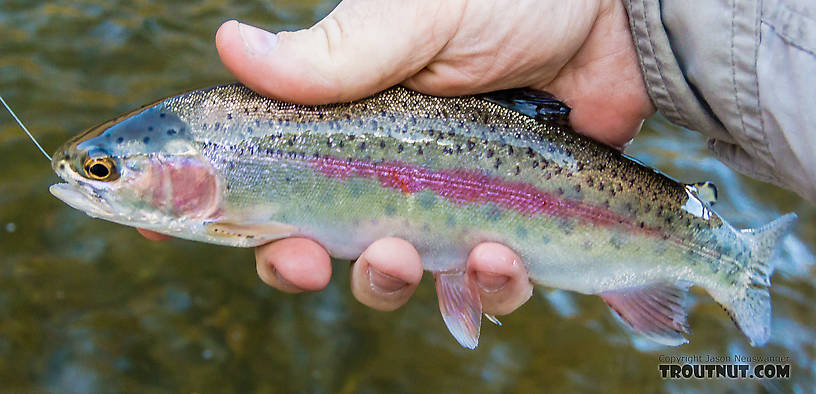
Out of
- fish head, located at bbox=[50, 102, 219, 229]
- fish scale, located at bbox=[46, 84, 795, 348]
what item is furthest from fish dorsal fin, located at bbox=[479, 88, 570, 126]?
fish head, located at bbox=[50, 102, 219, 229]

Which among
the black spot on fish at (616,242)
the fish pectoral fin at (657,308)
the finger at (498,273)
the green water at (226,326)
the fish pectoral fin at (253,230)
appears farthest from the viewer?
the green water at (226,326)

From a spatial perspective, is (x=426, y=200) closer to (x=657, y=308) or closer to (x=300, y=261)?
(x=300, y=261)

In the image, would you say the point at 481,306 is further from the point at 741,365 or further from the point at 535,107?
the point at 741,365

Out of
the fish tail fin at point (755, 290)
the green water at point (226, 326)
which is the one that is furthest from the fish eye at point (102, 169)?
the fish tail fin at point (755, 290)

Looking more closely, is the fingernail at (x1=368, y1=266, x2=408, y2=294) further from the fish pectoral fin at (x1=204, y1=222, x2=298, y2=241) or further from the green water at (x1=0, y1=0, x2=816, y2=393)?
the green water at (x1=0, y1=0, x2=816, y2=393)

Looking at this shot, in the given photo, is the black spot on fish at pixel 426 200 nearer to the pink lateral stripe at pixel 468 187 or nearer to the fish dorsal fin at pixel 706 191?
the pink lateral stripe at pixel 468 187
